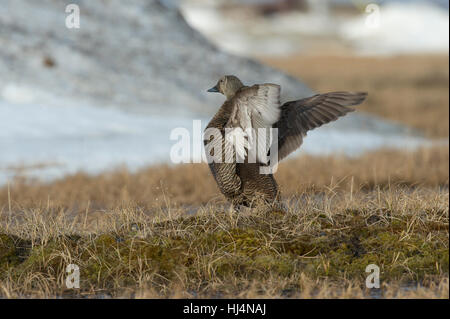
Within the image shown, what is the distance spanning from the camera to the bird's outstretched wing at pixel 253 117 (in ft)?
16.3

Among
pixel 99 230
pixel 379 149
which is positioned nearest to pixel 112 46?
pixel 379 149

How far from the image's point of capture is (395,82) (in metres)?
33.3

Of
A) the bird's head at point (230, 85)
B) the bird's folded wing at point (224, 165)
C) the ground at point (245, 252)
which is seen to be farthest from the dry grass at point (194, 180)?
the bird's head at point (230, 85)

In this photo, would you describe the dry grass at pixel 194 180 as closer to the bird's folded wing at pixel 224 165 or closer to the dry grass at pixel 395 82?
the bird's folded wing at pixel 224 165

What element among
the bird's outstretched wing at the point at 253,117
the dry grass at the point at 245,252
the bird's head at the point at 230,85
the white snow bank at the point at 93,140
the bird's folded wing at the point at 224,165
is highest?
the white snow bank at the point at 93,140

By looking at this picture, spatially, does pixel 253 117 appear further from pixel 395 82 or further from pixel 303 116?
pixel 395 82

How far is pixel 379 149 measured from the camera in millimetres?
14070

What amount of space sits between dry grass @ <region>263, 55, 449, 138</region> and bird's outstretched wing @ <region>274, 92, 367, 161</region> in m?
13.0

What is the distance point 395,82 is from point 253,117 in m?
29.4

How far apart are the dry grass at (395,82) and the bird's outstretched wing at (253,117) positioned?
1363 centimetres

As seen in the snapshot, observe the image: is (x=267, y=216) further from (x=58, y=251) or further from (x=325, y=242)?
(x=58, y=251)

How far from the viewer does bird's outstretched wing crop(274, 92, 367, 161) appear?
18.7 ft

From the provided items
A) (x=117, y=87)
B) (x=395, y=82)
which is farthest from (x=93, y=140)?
(x=395, y=82)

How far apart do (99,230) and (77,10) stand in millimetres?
11295
